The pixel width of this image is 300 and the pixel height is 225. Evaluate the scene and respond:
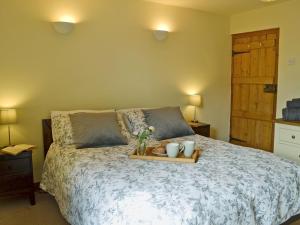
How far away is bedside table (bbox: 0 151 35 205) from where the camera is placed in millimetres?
2764

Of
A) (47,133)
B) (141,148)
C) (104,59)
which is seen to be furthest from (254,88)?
(47,133)

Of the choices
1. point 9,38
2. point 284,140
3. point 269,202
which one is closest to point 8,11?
point 9,38

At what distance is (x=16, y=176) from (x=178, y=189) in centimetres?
187

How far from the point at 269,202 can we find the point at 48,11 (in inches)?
115

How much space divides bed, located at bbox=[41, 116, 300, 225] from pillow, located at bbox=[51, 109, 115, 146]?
32 cm

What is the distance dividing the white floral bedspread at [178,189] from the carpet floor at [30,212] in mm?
276

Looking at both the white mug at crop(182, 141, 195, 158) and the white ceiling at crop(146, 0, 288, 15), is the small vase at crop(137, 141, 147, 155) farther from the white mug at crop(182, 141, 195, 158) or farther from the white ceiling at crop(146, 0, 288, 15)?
the white ceiling at crop(146, 0, 288, 15)

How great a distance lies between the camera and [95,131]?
9.46 feet

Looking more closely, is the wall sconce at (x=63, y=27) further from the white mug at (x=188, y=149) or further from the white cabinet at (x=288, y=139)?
the white cabinet at (x=288, y=139)

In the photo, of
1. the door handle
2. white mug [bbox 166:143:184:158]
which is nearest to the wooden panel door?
the door handle

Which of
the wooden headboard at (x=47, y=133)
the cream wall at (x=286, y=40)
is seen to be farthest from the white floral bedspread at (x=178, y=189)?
the cream wall at (x=286, y=40)

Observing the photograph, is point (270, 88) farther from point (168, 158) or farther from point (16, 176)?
point (16, 176)

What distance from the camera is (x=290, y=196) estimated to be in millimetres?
2066

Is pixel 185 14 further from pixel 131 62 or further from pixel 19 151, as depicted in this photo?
pixel 19 151
